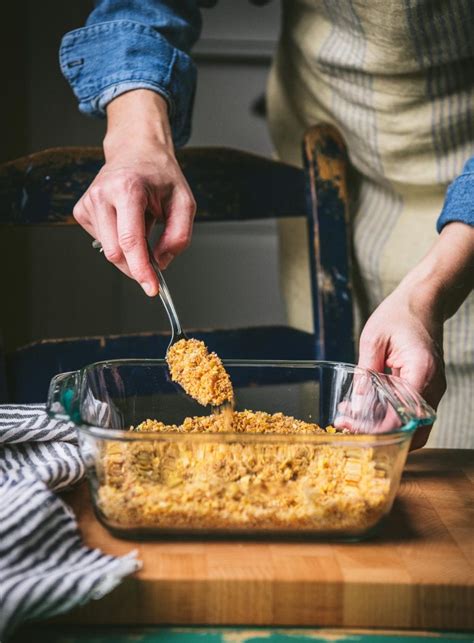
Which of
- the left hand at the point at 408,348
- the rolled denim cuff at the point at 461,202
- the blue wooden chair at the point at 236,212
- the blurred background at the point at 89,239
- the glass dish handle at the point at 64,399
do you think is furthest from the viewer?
the blurred background at the point at 89,239

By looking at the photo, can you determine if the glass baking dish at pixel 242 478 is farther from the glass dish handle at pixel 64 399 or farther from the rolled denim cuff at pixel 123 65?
the rolled denim cuff at pixel 123 65

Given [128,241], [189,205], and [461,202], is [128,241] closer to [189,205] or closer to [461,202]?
[189,205]

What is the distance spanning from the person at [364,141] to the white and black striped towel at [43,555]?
0.73 ft

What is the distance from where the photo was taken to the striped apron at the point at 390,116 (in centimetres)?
111

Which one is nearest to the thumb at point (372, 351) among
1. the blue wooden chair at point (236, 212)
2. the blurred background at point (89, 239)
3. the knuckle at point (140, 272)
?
the knuckle at point (140, 272)

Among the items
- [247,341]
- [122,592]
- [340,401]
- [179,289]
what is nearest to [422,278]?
[340,401]

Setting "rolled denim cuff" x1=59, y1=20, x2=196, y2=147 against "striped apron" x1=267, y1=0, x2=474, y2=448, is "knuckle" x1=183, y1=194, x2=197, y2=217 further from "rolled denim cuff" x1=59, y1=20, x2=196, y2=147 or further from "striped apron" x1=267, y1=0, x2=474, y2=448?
"striped apron" x1=267, y1=0, x2=474, y2=448

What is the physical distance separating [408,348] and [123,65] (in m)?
0.50

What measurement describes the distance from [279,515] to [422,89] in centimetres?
74

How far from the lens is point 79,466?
73 centimetres

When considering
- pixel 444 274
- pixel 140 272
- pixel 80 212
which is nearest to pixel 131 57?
pixel 80 212

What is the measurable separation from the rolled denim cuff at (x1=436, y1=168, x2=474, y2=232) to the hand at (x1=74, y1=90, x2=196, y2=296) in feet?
0.96

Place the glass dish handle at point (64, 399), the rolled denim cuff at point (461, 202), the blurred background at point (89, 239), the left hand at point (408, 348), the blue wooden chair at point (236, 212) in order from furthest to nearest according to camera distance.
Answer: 1. the blurred background at point (89, 239)
2. the blue wooden chair at point (236, 212)
3. the rolled denim cuff at point (461, 202)
4. the left hand at point (408, 348)
5. the glass dish handle at point (64, 399)

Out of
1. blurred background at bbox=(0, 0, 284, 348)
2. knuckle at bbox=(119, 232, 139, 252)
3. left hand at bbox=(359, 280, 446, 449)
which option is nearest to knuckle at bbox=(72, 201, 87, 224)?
knuckle at bbox=(119, 232, 139, 252)
